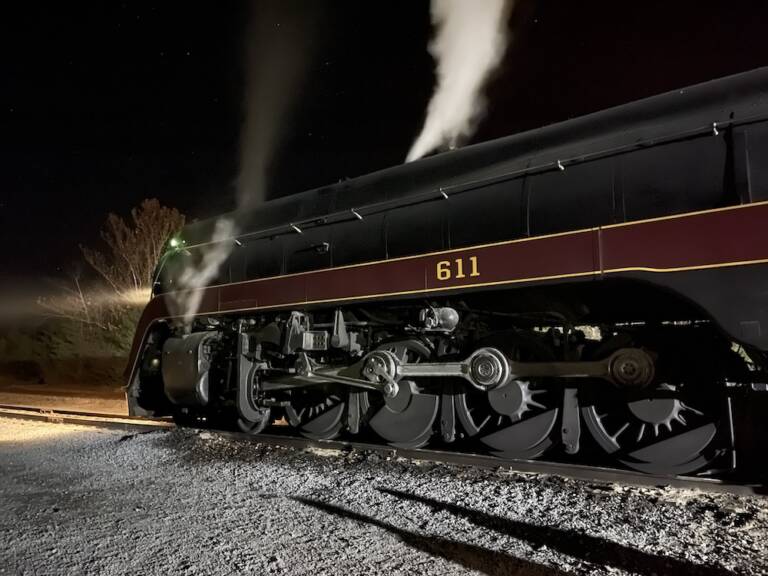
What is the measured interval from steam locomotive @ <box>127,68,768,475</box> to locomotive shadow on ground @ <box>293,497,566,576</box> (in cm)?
203

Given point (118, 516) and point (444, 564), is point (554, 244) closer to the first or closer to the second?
point (444, 564)

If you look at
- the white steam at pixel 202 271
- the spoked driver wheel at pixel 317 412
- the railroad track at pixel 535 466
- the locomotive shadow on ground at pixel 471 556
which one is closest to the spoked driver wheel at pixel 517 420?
the railroad track at pixel 535 466

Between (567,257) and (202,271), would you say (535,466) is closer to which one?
(567,257)

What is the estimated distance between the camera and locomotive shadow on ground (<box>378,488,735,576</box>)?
3168 millimetres

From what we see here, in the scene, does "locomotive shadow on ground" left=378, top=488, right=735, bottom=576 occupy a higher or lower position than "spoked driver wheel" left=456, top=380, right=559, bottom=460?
lower

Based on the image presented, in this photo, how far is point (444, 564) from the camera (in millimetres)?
3293

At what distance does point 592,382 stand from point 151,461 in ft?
16.1

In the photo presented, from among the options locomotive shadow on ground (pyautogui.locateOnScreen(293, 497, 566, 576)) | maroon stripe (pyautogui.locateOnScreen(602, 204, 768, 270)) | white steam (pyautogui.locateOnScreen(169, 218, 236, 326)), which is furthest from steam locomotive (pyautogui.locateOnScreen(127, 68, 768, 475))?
locomotive shadow on ground (pyautogui.locateOnScreen(293, 497, 566, 576))

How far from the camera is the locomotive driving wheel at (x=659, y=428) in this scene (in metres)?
4.92

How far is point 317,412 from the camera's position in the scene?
7609mm

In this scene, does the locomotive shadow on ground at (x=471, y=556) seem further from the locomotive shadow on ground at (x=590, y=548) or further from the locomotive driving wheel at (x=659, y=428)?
the locomotive driving wheel at (x=659, y=428)

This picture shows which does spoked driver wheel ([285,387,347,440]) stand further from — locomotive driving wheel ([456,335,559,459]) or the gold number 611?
the gold number 611

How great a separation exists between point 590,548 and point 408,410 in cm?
315

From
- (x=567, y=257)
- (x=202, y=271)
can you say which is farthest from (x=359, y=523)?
(x=202, y=271)
